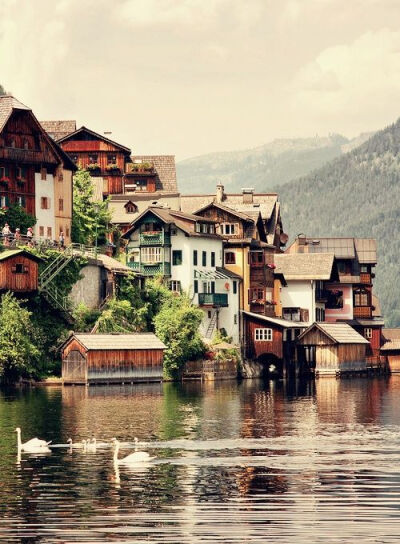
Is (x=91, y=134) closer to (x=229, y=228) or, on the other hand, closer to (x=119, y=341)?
(x=229, y=228)

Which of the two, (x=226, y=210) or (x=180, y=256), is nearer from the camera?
(x=180, y=256)

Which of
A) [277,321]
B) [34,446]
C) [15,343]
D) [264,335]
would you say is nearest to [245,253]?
[277,321]

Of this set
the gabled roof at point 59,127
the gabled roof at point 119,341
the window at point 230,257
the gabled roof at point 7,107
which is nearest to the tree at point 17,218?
the gabled roof at point 7,107

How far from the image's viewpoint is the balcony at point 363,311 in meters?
173

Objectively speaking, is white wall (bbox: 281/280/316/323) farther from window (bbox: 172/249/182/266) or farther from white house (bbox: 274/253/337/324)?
window (bbox: 172/249/182/266)

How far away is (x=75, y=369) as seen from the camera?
117625 millimetres

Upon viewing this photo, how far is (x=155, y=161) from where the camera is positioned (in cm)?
18700

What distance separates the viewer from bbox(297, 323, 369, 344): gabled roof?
14788cm

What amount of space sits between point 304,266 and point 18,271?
51989 millimetres

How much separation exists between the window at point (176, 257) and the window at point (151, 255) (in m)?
1.38

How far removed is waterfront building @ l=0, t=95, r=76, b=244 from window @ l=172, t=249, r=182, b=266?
10548mm

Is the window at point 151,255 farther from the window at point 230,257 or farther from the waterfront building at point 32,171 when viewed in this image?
the window at point 230,257

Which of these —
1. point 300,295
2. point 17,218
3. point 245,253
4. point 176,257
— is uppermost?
point 17,218

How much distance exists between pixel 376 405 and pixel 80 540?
188 feet
